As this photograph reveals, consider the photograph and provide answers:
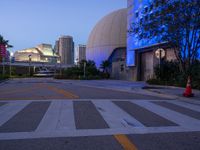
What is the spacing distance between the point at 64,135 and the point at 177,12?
1211 cm

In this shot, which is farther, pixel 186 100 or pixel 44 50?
pixel 44 50

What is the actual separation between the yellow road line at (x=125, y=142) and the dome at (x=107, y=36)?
264ft

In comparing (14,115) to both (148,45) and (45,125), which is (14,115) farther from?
(148,45)

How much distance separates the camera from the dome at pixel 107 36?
3480 inches

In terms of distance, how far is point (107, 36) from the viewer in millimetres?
90750

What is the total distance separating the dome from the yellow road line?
80368mm

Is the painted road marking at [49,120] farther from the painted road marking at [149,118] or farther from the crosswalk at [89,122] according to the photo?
the painted road marking at [149,118]

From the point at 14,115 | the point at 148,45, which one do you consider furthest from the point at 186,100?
the point at 148,45

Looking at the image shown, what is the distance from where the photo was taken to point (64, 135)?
6.93m

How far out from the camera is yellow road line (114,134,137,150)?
19.5ft

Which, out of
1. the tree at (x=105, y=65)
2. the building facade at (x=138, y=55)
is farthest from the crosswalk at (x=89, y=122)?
the tree at (x=105, y=65)

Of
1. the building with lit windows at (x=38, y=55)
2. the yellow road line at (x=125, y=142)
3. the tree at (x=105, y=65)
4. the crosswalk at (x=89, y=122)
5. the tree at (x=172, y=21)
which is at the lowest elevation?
the yellow road line at (x=125, y=142)

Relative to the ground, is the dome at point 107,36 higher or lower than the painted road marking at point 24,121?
higher

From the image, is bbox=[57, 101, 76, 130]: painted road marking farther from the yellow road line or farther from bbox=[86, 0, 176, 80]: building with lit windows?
bbox=[86, 0, 176, 80]: building with lit windows
